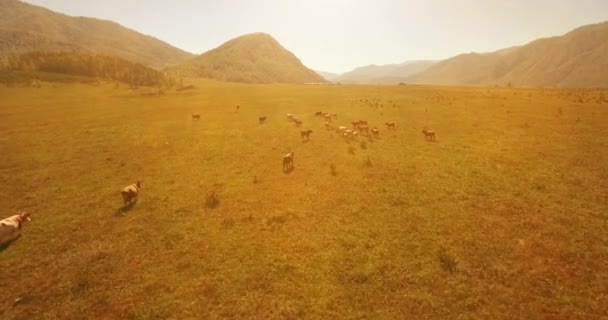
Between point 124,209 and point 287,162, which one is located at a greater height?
point 287,162

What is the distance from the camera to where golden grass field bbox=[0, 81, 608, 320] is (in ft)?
34.3

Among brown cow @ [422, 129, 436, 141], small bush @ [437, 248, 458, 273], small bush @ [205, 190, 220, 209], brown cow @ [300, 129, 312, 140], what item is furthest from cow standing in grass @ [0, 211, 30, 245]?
brown cow @ [422, 129, 436, 141]

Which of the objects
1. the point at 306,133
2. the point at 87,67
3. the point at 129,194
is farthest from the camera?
the point at 87,67

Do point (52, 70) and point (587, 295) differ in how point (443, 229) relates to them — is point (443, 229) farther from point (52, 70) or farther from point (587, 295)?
point (52, 70)

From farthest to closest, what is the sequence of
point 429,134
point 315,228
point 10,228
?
point 429,134, point 315,228, point 10,228

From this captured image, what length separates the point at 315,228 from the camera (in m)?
14.9

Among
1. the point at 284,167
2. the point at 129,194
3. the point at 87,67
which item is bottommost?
the point at 129,194

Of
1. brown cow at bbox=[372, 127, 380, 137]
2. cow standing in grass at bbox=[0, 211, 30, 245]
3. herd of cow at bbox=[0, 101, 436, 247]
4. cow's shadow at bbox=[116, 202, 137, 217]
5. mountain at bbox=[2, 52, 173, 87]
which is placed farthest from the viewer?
mountain at bbox=[2, 52, 173, 87]

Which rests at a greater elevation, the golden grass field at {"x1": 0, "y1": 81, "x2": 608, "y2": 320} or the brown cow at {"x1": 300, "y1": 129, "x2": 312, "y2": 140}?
the brown cow at {"x1": 300, "y1": 129, "x2": 312, "y2": 140}

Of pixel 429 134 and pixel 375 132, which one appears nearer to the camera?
pixel 429 134

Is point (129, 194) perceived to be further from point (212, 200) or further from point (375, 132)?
point (375, 132)

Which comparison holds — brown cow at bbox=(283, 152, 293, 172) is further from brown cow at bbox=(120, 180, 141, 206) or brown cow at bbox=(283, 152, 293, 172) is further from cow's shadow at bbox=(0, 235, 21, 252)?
cow's shadow at bbox=(0, 235, 21, 252)

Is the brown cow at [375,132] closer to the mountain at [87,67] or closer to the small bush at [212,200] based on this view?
the small bush at [212,200]

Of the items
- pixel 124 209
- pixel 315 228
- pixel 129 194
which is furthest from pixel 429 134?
pixel 124 209
